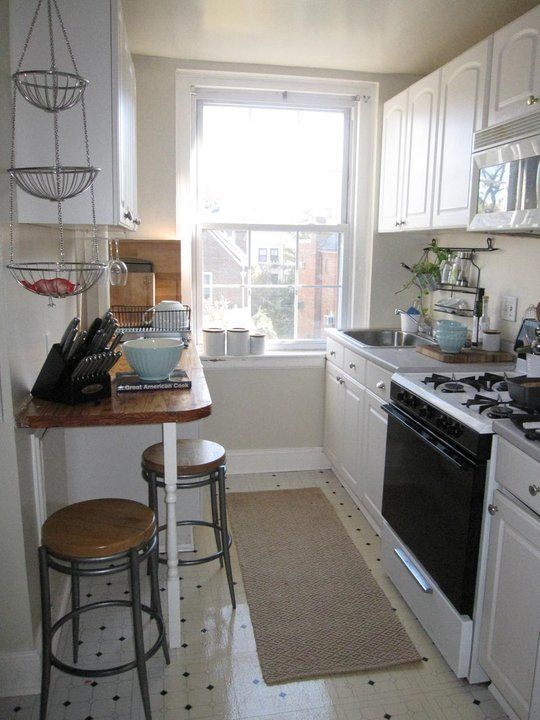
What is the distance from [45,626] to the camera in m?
1.72

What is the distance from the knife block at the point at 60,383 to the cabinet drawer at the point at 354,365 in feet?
4.81

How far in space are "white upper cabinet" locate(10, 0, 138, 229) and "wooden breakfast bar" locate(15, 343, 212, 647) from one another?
0.59 m

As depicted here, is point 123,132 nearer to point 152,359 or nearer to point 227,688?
point 152,359

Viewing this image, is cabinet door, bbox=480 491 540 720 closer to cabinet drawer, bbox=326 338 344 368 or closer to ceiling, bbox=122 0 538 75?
cabinet drawer, bbox=326 338 344 368

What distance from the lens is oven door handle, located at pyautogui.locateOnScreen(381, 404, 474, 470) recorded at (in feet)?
6.14

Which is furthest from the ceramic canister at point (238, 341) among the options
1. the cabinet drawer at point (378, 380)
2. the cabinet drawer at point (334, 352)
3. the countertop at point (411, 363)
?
the cabinet drawer at point (378, 380)

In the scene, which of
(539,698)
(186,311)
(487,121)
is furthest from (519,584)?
(186,311)

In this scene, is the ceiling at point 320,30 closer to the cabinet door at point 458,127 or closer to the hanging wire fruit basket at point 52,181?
the cabinet door at point 458,127

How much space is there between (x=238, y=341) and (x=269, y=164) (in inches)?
43.4

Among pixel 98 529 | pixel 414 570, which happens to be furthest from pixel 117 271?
pixel 414 570

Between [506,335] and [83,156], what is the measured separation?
6.76ft

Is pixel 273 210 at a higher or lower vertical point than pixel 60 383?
higher

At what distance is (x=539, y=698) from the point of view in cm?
155

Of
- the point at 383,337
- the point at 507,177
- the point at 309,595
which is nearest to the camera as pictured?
the point at 507,177
